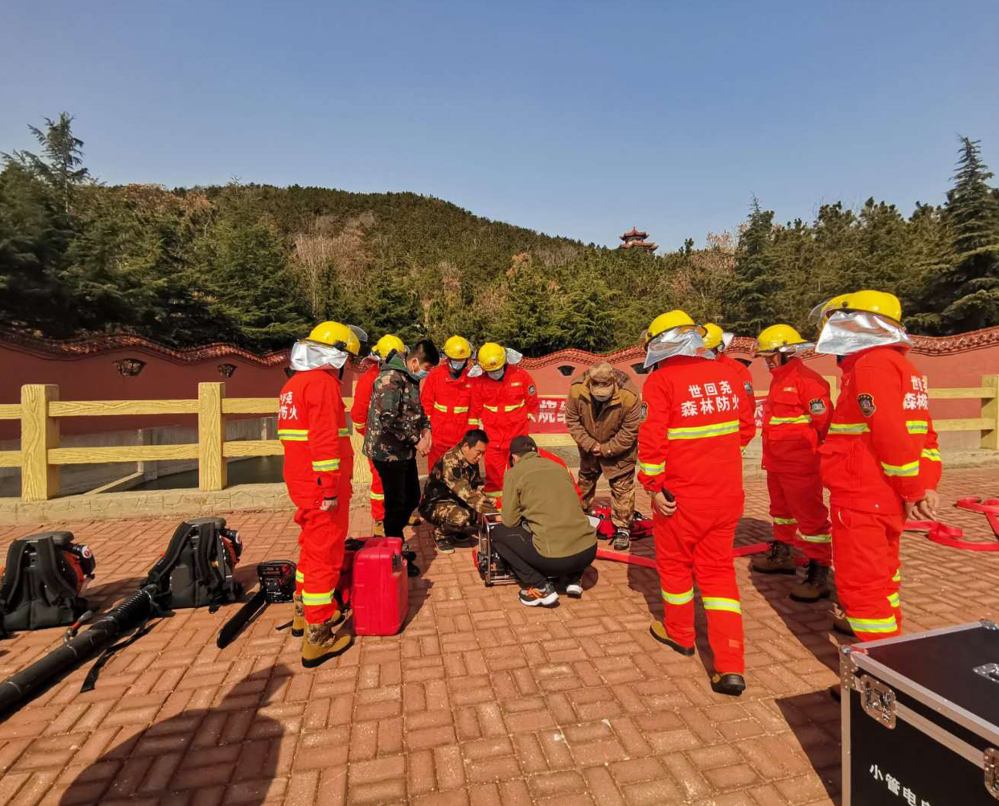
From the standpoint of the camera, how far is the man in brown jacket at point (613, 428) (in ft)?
16.8

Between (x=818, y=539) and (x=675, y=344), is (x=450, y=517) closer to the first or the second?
(x=675, y=344)

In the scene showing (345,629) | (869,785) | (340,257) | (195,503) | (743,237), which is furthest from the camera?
(340,257)

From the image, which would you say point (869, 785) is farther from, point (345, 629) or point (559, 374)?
point (559, 374)

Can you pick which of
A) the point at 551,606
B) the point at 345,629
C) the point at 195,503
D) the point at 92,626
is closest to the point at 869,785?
the point at 551,606

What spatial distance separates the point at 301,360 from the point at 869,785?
3416mm

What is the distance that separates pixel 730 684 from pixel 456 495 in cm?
295

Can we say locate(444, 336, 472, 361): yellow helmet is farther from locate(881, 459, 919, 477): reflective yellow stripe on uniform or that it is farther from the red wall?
the red wall

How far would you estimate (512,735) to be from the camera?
2492mm

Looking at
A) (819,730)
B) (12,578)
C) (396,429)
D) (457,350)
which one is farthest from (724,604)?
(12,578)

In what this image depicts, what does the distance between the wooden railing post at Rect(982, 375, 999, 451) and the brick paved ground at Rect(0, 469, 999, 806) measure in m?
7.17

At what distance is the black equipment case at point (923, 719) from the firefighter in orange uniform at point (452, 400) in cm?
465

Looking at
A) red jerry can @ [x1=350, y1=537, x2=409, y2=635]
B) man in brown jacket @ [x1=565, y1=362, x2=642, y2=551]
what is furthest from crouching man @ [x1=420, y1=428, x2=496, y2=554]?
red jerry can @ [x1=350, y1=537, x2=409, y2=635]

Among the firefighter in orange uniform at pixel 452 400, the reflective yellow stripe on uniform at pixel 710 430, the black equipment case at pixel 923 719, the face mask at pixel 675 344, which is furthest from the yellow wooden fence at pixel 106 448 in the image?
the black equipment case at pixel 923 719

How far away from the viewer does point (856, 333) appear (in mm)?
2830
